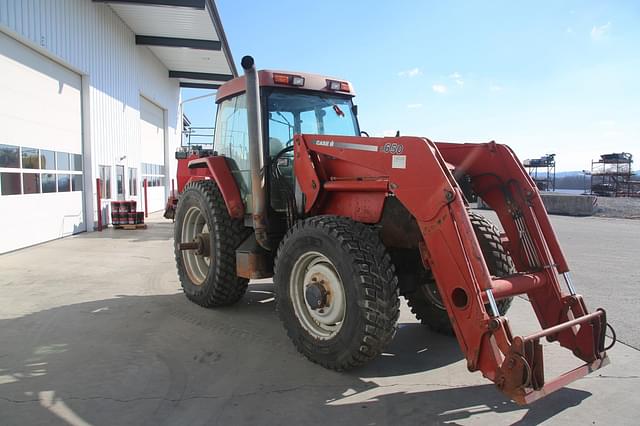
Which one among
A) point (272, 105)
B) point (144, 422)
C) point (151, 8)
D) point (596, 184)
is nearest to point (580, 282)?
point (272, 105)

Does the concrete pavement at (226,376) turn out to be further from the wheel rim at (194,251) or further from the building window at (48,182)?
the building window at (48,182)

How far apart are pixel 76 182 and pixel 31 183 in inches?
88.7

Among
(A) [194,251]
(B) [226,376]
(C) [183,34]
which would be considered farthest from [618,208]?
(B) [226,376]

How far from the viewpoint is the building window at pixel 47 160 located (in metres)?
10.9

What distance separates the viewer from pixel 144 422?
310cm

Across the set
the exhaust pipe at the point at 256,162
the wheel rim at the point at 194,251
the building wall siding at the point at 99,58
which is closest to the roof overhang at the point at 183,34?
the building wall siding at the point at 99,58

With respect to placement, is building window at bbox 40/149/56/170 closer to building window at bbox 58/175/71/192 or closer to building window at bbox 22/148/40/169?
building window at bbox 22/148/40/169

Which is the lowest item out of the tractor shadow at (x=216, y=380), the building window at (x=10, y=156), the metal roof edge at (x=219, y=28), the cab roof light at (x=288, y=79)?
the tractor shadow at (x=216, y=380)

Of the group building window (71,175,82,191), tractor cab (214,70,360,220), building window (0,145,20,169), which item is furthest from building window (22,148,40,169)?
tractor cab (214,70,360,220)

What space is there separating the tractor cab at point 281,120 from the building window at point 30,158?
6.50 meters

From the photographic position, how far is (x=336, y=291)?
153 inches

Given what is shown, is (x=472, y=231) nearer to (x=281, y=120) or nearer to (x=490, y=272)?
(x=490, y=272)

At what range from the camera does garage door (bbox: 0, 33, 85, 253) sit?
953 cm

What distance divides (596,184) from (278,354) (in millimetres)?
42746
